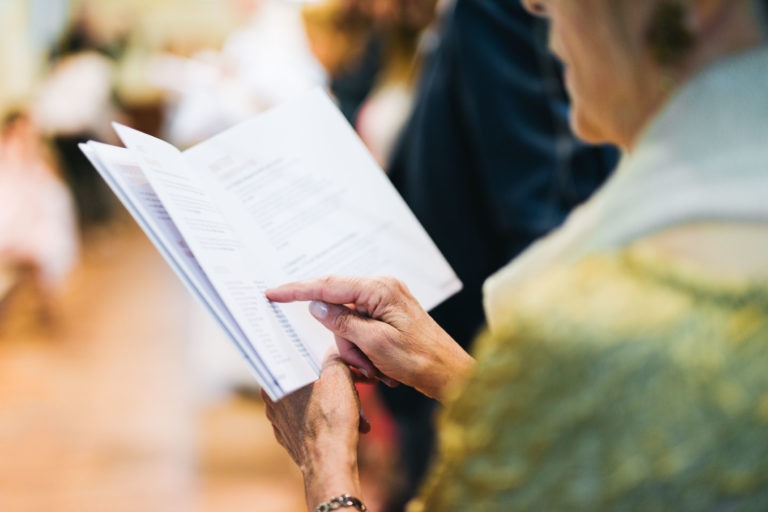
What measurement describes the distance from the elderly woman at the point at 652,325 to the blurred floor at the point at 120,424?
218cm

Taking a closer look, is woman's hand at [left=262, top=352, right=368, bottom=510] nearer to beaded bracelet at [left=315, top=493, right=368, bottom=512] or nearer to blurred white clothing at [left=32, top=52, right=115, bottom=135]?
beaded bracelet at [left=315, top=493, right=368, bottom=512]

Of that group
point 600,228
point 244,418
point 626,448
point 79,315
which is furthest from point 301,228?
point 79,315

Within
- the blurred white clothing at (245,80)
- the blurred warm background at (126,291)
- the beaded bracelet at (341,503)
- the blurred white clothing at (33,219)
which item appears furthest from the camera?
the blurred white clothing at (33,219)

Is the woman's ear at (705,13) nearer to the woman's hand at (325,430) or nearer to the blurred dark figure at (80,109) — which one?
the woman's hand at (325,430)

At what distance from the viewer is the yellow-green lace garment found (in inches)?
21.9

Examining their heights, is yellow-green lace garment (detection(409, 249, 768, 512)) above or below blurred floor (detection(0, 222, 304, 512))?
above

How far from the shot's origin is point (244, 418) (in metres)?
3.26

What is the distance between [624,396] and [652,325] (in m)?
0.06

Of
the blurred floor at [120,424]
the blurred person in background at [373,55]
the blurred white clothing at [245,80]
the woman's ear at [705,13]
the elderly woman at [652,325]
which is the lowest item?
the blurred floor at [120,424]

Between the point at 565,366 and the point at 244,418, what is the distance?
2.84 meters

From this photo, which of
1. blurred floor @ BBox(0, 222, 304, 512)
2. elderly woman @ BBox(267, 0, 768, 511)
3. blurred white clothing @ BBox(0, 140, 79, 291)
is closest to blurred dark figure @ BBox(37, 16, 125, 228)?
blurred white clothing @ BBox(0, 140, 79, 291)

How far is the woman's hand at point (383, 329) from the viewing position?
981 mm

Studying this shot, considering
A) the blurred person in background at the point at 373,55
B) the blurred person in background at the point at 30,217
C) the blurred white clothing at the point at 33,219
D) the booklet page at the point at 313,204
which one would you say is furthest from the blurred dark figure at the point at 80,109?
the booklet page at the point at 313,204

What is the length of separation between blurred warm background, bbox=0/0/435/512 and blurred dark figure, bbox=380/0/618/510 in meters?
0.30
